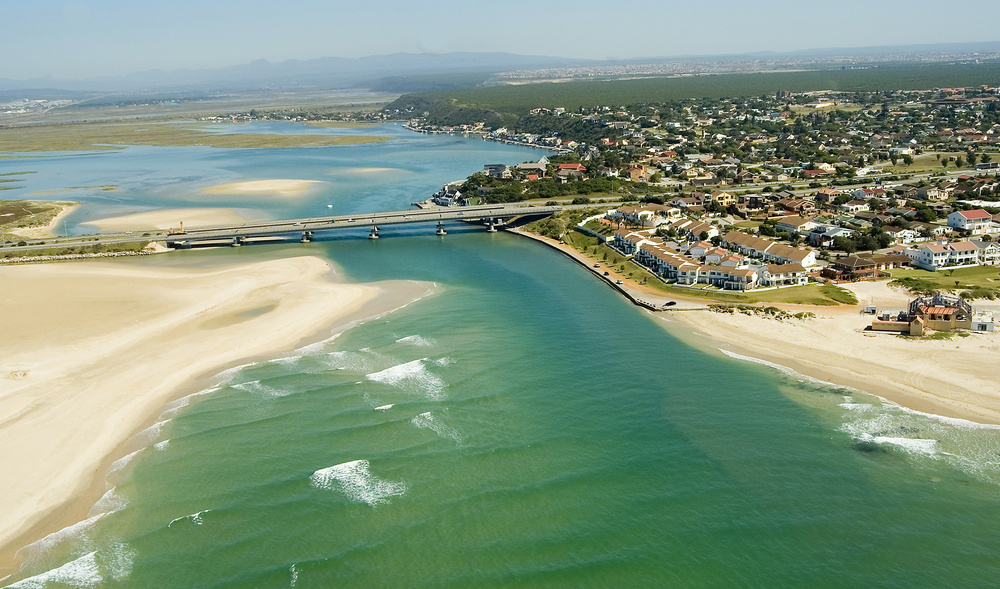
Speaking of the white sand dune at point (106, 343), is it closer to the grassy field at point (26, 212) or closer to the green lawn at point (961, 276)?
the grassy field at point (26, 212)

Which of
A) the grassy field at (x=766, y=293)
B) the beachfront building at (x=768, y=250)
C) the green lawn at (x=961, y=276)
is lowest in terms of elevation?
the grassy field at (x=766, y=293)

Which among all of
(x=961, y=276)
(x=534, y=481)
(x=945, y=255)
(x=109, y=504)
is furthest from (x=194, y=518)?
(x=945, y=255)

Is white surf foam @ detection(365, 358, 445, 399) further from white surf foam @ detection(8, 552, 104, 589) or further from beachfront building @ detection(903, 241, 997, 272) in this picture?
beachfront building @ detection(903, 241, 997, 272)

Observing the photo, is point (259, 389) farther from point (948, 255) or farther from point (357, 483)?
point (948, 255)

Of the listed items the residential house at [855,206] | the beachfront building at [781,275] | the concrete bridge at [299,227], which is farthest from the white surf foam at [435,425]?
the residential house at [855,206]

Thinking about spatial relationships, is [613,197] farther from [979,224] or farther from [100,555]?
[100,555]

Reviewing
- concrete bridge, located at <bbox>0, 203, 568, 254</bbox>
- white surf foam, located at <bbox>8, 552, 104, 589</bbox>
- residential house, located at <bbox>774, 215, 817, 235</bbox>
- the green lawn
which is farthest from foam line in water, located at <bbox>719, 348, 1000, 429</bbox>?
concrete bridge, located at <bbox>0, 203, 568, 254</bbox>
